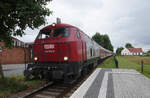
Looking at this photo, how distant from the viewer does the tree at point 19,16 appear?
4820 millimetres

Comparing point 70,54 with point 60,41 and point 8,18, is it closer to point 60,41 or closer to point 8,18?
point 60,41

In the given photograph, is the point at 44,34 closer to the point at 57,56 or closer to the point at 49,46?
the point at 49,46

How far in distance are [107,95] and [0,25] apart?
5.50 meters

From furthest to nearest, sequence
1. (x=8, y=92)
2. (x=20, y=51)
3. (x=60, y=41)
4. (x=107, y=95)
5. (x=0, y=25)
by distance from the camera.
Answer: (x=20, y=51) < (x=60, y=41) < (x=0, y=25) < (x=8, y=92) < (x=107, y=95)

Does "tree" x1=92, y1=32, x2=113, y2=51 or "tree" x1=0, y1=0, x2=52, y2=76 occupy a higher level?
"tree" x1=92, y1=32, x2=113, y2=51

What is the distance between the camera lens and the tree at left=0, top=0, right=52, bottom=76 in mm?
4820

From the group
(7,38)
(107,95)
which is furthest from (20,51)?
(107,95)

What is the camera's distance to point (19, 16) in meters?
5.11

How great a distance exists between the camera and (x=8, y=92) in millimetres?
4969

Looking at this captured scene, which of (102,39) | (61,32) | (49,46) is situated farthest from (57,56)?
(102,39)

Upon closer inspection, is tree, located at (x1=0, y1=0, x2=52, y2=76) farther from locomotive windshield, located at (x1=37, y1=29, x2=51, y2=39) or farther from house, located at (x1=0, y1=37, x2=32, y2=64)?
house, located at (x1=0, y1=37, x2=32, y2=64)

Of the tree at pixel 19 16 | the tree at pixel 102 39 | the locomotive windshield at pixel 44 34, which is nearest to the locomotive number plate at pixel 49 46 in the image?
the locomotive windshield at pixel 44 34

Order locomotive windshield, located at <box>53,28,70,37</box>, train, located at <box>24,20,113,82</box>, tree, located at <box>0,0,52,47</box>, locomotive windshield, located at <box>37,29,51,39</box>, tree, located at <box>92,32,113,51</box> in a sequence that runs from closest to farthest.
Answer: tree, located at <box>0,0,52,47</box>, train, located at <box>24,20,113,82</box>, locomotive windshield, located at <box>53,28,70,37</box>, locomotive windshield, located at <box>37,29,51,39</box>, tree, located at <box>92,32,113,51</box>

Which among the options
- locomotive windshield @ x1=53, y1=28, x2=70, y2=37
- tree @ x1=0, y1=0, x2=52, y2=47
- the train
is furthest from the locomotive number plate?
tree @ x1=0, y1=0, x2=52, y2=47
